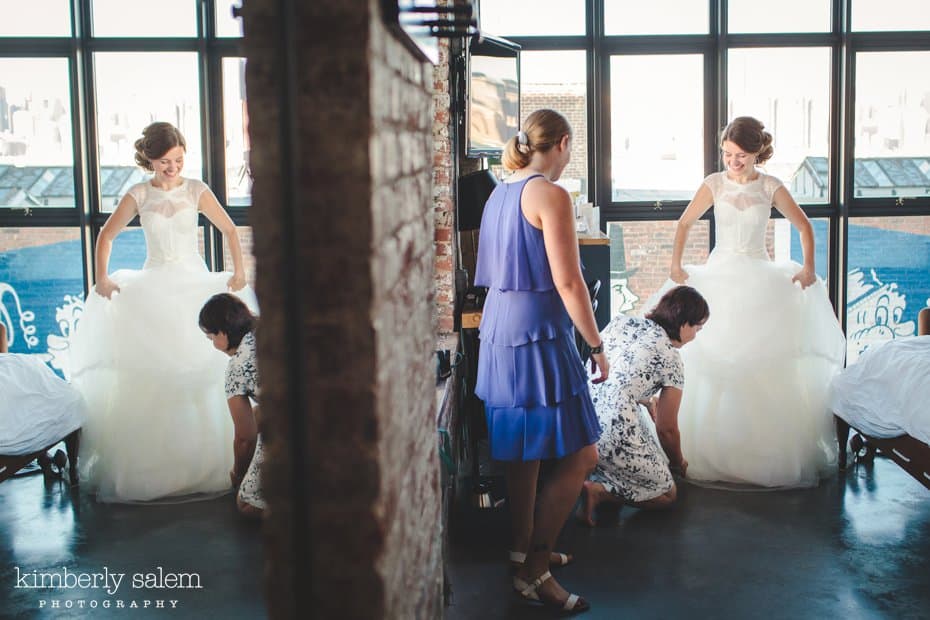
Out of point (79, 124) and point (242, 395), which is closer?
point (242, 395)

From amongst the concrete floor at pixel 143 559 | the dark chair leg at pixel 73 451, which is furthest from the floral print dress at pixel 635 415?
the dark chair leg at pixel 73 451

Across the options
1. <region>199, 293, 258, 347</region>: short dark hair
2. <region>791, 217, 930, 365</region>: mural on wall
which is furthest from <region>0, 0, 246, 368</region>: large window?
<region>791, 217, 930, 365</region>: mural on wall

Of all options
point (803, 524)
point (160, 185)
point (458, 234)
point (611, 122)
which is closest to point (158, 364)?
point (160, 185)

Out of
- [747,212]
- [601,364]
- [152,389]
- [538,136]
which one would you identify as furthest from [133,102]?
[601,364]

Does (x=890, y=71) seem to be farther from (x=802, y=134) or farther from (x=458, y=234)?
(x=458, y=234)

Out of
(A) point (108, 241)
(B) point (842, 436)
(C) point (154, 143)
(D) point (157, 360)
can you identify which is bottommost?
(B) point (842, 436)

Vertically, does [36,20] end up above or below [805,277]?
above

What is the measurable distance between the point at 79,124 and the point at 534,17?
2.88 metres

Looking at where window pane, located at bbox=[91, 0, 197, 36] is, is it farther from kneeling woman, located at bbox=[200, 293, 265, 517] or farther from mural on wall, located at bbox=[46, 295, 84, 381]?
kneeling woman, located at bbox=[200, 293, 265, 517]

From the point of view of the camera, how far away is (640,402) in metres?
4.09

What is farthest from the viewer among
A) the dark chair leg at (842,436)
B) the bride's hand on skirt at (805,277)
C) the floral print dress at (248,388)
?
the bride's hand on skirt at (805,277)

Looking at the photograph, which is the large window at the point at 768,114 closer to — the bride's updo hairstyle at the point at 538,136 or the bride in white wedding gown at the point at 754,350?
the bride in white wedding gown at the point at 754,350

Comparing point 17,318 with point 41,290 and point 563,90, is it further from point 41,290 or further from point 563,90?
point 563,90

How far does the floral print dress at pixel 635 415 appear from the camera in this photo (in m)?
3.98
